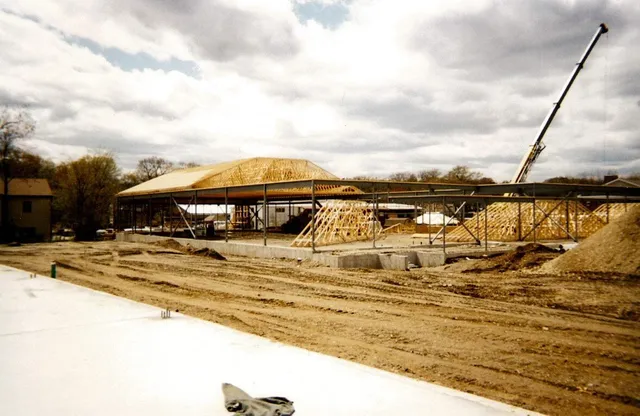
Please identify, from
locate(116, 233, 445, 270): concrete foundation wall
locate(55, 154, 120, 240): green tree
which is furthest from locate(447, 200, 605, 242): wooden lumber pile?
locate(55, 154, 120, 240): green tree

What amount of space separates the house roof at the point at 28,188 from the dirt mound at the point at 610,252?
47211 mm

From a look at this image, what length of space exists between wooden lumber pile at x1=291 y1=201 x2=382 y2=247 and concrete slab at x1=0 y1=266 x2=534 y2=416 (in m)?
15.2

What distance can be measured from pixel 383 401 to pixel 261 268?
41.9ft

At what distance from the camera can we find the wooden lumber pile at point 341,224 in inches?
923

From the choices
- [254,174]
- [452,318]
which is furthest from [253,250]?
[452,318]

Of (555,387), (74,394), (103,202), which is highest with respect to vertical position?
(103,202)

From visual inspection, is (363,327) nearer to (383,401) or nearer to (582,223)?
(383,401)

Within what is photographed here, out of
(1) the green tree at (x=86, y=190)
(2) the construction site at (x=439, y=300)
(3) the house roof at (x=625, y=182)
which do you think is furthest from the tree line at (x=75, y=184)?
(3) the house roof at (x=625, y=182)

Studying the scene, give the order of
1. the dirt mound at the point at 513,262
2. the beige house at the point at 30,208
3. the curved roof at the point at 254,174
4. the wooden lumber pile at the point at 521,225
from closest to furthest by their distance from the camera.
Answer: the dirt mound at the point at 513,262 → the wooden lumber pile at the point at 521,225 → the curved roof at the point at 254,174 → the beige house at the point at 30,208

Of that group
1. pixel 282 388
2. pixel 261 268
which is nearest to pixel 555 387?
pixel 282 388

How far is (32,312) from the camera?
27.1 feet

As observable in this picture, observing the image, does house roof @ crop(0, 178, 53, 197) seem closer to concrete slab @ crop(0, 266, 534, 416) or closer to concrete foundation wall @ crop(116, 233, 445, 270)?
concrete foundation wall @ crop(116, 233, 445, 270)

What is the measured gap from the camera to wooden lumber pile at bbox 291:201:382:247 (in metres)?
23.4

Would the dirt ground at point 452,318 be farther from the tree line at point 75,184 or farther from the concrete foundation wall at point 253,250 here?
the tree line at point 75,184
